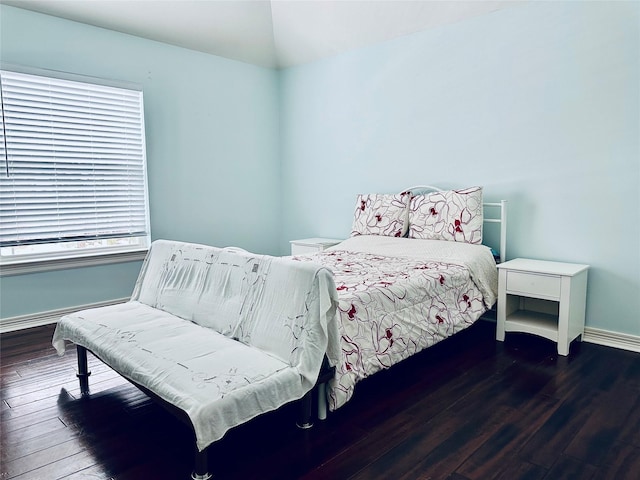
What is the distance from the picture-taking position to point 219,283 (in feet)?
7.32

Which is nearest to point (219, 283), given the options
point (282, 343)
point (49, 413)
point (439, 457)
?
point (282, 343)

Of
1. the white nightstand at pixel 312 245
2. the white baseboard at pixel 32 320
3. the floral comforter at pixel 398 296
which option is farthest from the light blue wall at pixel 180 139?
the floral comforter at pixel 398 296

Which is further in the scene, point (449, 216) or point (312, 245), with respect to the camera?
point (312, 245)

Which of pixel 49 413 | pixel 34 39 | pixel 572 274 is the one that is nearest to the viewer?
pixel 49 413

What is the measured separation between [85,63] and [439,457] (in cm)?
370

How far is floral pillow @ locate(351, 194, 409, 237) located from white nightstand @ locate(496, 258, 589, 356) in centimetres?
93

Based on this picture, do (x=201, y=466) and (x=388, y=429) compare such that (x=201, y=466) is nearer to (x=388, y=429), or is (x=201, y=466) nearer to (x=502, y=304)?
(x=388, y=429)

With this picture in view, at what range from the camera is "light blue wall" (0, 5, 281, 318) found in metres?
3.31

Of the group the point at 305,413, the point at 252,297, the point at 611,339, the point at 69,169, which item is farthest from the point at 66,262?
the point at 611,339

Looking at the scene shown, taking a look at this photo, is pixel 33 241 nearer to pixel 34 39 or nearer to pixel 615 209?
pixel 34 39

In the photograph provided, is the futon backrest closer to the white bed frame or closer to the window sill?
the window sill

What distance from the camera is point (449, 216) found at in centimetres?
329

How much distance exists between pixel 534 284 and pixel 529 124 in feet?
3.86

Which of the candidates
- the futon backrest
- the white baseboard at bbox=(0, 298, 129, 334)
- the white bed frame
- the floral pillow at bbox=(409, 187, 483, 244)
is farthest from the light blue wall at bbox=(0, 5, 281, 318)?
the white bed frame
